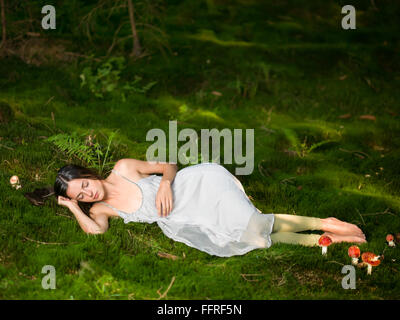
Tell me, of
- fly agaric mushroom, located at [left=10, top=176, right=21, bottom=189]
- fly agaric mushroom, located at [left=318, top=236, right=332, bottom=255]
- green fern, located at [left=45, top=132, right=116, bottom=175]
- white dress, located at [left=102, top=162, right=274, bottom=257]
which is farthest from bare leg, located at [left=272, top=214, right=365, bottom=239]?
fly agaric mushroom, located at [left=10, top=176, right=21, bottom=189]

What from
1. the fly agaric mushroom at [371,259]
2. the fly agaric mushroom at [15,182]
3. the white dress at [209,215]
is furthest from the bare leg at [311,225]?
the fly agaric mushroom at [15,182]

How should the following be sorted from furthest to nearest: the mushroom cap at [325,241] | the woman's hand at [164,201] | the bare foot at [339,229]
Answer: the bare foot at [339,229] < the woman's hand at [164,201] < the mushroom cap at [325,241]

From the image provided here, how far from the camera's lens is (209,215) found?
504cm

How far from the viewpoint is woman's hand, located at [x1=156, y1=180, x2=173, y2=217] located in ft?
16.8

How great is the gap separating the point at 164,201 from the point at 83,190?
870 millimetres

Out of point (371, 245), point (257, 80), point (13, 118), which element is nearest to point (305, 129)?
point (257, 80)

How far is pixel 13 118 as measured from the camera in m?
7.22

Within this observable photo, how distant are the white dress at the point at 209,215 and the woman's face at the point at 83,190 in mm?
390

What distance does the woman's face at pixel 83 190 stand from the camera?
4977 mm

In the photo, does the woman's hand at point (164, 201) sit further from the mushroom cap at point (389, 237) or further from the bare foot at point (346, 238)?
the mushroom cap at point (389, 237)

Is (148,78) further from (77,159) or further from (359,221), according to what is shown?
(359,221)

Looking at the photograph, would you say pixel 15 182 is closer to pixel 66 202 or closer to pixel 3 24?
pixel 66 202

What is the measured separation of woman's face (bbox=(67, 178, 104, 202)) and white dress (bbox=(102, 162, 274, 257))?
390 mm

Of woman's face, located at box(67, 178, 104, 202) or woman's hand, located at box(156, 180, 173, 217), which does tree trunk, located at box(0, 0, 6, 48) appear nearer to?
woman's face, located at box(67, 178, 104, 202)
